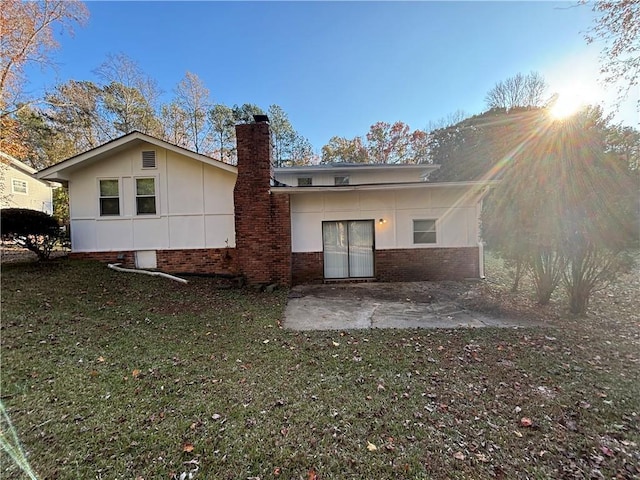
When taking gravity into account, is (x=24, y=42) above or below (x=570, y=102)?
above

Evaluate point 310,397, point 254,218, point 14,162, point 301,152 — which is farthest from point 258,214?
point 301,152

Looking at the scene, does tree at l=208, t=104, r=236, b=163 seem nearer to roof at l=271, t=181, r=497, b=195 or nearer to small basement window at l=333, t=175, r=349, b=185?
small basement window at l=333, t=175, r=349, b=185

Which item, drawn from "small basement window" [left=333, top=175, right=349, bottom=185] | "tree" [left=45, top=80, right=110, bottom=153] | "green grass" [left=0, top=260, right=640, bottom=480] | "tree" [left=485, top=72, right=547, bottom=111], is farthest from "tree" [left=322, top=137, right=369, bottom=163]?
"green grass" [left=0, top=260, right=640, bottom=480]

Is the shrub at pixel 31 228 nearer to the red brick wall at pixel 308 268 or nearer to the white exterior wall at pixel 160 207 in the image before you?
the white exterior wall at pixel 160 207

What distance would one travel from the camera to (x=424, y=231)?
30.5 ft

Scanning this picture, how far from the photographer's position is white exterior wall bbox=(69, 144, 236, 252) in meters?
8.81

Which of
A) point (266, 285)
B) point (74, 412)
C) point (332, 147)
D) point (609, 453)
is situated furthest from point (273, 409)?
point (332, 147)

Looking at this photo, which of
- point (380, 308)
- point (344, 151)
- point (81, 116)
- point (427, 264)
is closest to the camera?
point (380, 308)

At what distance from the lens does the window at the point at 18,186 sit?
17862mm

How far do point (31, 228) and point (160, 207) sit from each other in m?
3.15

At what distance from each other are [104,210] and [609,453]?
1146cm

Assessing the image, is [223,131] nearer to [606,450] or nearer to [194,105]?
[194,105]

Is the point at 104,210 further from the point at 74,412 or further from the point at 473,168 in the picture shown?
the point at 473,168

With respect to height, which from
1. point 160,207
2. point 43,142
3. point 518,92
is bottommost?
point 160,207
